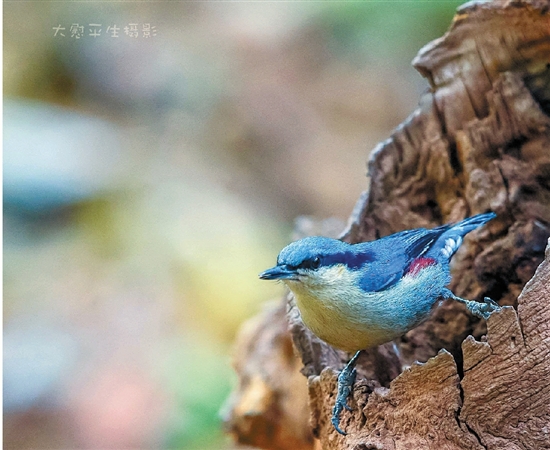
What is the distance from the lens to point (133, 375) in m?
4.69

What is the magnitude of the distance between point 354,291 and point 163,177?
3758 millimetres

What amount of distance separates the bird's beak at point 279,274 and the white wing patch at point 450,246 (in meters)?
0.73

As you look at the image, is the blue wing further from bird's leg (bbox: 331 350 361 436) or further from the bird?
bird's leg (bbox: 331 350 361 436)

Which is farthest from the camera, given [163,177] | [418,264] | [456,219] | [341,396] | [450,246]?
[163,177]

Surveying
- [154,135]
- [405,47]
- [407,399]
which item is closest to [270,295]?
[154,135]

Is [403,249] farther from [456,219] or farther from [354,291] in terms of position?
[456,219]

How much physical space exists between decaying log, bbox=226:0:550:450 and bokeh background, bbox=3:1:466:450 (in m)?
1.81

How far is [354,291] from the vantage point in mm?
2008

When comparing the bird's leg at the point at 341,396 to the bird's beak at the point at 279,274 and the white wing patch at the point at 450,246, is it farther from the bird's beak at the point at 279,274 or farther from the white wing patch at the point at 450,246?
the white wing patch at the point at 450,246

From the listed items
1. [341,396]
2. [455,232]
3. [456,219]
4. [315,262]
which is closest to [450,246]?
[455,232]

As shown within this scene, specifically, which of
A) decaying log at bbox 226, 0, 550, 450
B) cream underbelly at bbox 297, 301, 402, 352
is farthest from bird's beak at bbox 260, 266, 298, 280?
decaying log at bbox 226, 0, 550, 450

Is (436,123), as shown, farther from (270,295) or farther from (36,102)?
(36,102)

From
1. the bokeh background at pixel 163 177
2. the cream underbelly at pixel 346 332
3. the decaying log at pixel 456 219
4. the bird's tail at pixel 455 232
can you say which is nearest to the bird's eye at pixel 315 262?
the cream underbelly at pixel 346 332

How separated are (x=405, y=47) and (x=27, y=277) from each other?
3.84 meters
